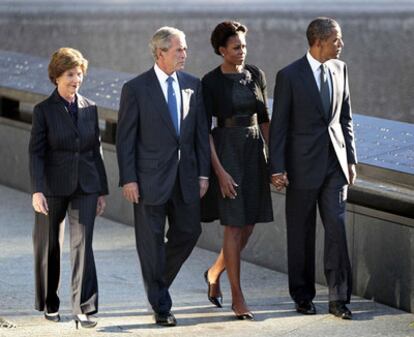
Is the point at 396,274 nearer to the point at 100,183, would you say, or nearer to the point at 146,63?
the point at 100,183

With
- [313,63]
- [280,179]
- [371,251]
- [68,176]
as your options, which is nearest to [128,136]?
[68,176]

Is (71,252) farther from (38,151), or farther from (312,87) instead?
(312,87)

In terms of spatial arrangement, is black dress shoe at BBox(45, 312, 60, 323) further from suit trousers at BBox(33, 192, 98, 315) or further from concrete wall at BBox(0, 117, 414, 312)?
concrete wall at BBox(0, 117, 414, 312)

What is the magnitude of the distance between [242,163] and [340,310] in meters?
1.06

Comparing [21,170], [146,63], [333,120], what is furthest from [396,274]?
[146,63]

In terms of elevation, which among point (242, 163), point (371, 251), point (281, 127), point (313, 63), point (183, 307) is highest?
point (313, 63)

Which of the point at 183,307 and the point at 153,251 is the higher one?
the point at 153,251

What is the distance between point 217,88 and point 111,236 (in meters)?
2.55

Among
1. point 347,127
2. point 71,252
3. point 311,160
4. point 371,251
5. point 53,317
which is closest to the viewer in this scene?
point 71,252

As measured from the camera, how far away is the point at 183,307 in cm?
854

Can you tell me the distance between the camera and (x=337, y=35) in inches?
318

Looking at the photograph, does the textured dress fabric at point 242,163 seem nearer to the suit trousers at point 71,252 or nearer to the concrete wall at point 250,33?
the suit trousers at point 71,252

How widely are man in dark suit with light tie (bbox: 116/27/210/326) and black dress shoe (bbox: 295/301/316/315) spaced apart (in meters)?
0.82

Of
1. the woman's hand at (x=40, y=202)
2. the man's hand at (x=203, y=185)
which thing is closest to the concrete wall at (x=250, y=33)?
the man's hand at (x=203, y=185)
